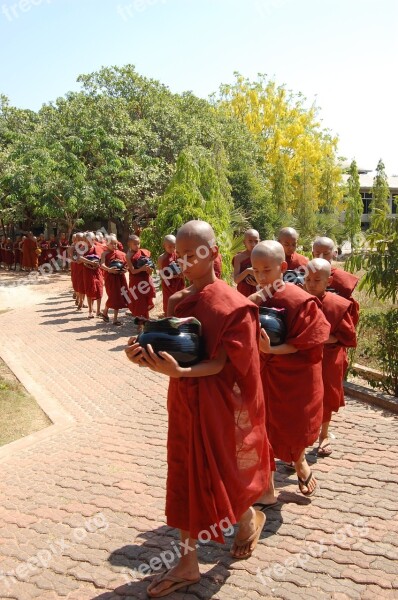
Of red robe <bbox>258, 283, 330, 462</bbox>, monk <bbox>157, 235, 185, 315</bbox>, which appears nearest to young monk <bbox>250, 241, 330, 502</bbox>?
red robe <bbox>258, 283, 330, 462</bbox>

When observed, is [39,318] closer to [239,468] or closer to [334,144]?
[239,468]

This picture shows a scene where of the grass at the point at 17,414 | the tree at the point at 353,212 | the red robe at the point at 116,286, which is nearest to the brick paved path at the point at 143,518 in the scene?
the grass at the point at 17,414

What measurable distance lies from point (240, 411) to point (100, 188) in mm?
18665

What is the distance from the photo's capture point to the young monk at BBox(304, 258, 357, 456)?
465 centimetres

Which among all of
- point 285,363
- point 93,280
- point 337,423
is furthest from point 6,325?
point 285,363

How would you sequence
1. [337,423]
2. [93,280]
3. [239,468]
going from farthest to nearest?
1. [93,280]
2. [337,423]
3. [239,468]

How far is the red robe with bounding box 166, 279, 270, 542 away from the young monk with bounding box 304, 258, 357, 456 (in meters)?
1.57

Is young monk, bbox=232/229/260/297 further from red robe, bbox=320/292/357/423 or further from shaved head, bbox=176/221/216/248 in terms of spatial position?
shaved head, bbox=176/221/216/248

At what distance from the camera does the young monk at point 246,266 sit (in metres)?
7.52

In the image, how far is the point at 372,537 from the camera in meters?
3.73

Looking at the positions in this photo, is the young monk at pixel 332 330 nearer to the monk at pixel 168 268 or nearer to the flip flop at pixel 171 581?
the flip flop at pixel 171 581

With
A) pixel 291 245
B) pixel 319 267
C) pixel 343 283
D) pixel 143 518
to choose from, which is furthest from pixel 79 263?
pixel 143 518

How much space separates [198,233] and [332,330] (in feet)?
6.68

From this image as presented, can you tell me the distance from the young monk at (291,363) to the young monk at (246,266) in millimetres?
3411
